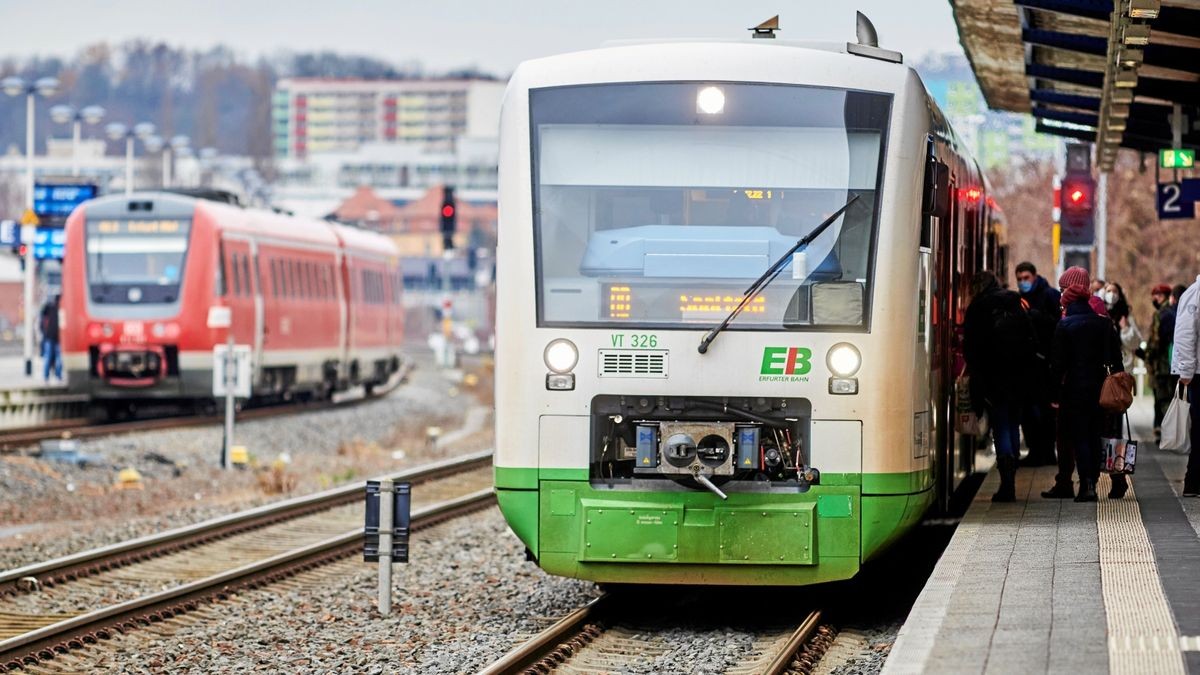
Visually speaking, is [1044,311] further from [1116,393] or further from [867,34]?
[867,34]

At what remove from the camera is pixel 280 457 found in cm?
2658

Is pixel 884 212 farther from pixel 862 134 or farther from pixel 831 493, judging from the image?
pixel 831 493

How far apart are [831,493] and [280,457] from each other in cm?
1631

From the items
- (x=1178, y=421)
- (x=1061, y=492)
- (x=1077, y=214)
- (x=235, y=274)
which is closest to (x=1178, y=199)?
(x=1077, y=214)

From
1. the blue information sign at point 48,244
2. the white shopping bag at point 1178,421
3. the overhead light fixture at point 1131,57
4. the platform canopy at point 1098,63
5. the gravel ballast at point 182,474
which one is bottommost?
the gravel ballast at point 182,474

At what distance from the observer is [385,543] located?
13023mm

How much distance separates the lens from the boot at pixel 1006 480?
14039 mm

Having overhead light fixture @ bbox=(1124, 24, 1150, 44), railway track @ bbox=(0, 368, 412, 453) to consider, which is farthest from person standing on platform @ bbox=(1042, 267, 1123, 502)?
railway track @ bbox=(0, 368, 412, 453)

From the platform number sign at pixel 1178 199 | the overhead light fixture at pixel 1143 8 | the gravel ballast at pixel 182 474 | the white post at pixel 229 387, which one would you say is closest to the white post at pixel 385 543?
the gravel ballast at pixel 182 474

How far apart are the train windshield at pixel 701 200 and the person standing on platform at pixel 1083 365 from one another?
2988 millimetres

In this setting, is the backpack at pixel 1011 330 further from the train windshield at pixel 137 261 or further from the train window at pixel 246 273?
the train window at pixel 246 273

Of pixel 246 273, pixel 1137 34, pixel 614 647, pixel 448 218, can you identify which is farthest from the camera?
pixel 448 218

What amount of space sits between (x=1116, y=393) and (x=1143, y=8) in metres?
2.74

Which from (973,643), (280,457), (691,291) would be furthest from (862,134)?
(280,457)
